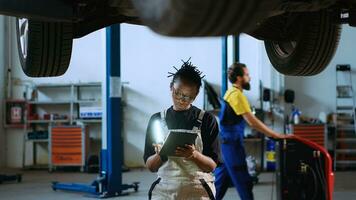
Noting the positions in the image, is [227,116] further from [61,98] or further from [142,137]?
[61,98]

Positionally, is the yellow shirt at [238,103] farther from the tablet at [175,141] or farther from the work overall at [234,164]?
the tablet at [175,141]

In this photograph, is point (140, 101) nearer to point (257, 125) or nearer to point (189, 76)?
point (257, 125)

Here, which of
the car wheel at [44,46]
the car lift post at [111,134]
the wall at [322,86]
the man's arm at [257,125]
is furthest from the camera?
the wall at [322,86]

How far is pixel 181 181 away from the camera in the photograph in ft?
7.75

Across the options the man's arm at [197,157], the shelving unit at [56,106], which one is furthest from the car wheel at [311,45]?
the shelving unit at [56,106]

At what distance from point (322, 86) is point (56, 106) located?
14.7 feet

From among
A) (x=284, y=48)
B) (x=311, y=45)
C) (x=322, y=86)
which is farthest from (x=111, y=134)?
(x=322, y=86)

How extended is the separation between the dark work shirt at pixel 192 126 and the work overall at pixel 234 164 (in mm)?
1665

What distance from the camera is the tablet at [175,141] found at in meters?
2.31

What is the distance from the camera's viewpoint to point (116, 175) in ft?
18.8

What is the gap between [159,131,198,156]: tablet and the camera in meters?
2.31

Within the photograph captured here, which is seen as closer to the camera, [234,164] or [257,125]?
[257,125]

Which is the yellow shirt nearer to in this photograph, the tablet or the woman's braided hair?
the woman's braided hair

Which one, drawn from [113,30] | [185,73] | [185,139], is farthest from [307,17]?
[113,30]
